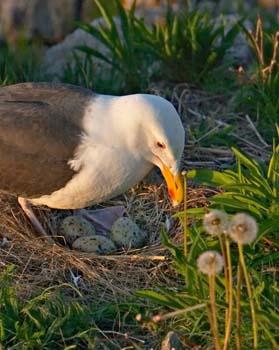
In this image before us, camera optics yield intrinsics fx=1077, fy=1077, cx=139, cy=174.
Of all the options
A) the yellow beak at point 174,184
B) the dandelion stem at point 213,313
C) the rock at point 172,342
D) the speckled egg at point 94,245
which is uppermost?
the dandelion stem at point 213,313

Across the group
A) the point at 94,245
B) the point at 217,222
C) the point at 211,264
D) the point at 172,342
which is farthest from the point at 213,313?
the point at 94,245

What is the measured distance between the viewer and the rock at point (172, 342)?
14.7 ft

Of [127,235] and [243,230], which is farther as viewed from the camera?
[127,235]

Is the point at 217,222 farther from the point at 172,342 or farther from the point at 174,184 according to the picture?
the point at 174,184

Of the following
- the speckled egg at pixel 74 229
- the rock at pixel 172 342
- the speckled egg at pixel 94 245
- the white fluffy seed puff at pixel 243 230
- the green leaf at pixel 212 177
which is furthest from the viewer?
the speckled egg at pixel 74 229

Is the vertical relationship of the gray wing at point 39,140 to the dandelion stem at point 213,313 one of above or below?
below

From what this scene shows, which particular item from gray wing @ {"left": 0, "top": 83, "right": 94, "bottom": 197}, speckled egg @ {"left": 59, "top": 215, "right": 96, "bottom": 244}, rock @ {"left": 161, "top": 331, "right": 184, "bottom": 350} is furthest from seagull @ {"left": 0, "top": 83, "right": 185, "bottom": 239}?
rock @ {"left": 161, "top": 331, "right": 184, "bottom": 350}

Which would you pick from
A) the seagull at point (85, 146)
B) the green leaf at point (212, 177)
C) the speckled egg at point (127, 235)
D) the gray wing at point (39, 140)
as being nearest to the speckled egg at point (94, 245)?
the speckled egg at point (127, 235)

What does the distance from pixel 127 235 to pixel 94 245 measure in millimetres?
192

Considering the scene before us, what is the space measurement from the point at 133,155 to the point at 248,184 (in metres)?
0.64

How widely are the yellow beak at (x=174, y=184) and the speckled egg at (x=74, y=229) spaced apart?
533 millimetres

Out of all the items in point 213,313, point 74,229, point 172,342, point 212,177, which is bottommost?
point 74,229

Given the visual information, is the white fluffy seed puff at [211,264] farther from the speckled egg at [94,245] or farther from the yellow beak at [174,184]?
the speckled egg at [94,245]

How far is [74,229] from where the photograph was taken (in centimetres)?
578
